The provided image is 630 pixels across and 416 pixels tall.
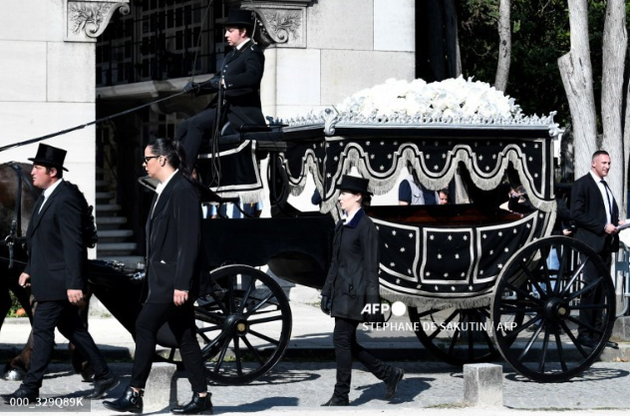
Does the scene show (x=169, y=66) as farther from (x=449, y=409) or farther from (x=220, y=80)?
(x=449, y=409)

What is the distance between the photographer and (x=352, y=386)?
39.7 ft

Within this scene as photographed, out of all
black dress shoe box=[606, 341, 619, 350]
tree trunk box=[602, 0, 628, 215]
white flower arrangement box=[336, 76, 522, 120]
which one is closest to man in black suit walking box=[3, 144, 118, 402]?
white flower arrangement box=[336, 76, 522, 120]

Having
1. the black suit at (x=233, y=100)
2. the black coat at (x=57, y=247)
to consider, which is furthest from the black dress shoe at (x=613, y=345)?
the black coat at (x=57, y=247)

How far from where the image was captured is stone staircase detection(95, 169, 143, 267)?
2180 centimetres

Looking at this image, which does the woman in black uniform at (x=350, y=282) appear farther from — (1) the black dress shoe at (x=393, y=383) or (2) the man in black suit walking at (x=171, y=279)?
(2) the man in black suit walking at (x=171, y=279)

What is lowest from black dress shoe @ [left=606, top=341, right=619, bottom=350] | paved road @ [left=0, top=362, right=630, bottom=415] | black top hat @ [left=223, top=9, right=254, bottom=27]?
paved road @ [left=0, top=362, right=630, bottom=415]

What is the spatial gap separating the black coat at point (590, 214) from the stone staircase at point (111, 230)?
8845 mm

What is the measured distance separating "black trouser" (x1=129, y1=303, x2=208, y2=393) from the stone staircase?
11.3m

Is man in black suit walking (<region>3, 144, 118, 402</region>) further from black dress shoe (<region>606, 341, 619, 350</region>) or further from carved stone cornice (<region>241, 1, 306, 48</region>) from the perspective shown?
carved stone cornice (<region>241, 1, 306, 48</region>)

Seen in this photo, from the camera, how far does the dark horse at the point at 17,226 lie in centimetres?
1199

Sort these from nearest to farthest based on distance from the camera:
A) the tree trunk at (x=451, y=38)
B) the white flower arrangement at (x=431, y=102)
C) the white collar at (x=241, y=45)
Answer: the white flower arrangement at (x=431, y=102), the white collar at (x=241, y=45), the tree trunk at (x=451, y=38)

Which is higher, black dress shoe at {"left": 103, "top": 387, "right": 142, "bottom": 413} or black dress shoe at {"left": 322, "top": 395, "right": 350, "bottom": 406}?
black dress shoe at {"left": 103, "top": 387, "right": 142, "bottom": 413}

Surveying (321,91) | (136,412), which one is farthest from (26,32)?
(136,412)

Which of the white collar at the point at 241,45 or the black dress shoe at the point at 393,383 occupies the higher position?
the white collar at the point at 241,45
